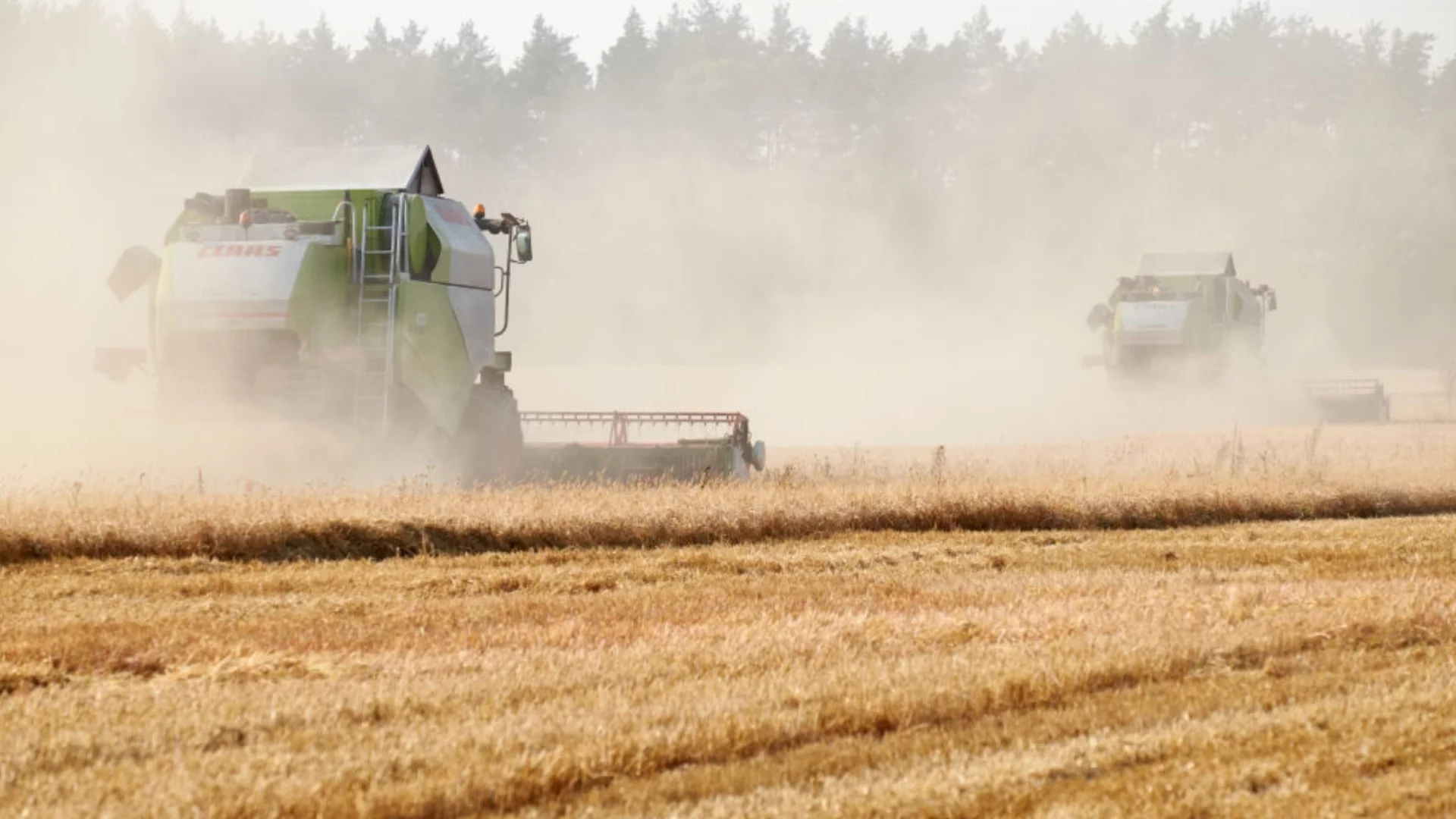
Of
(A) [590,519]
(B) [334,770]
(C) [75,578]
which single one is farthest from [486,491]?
(B) [334,770]

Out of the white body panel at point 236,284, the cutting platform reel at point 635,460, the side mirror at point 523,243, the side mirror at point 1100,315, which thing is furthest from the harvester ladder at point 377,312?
the side mirror at point 1100,315

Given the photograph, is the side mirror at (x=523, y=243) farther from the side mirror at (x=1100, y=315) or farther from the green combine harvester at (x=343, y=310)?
the side mirror at (x=1100, y=315)

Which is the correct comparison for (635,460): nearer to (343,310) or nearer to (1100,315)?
(343,310)

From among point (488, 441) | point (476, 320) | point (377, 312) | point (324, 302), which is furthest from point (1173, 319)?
point (324, 302)

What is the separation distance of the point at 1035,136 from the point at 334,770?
63.5 meters

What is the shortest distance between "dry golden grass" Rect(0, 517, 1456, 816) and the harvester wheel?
5.37 m

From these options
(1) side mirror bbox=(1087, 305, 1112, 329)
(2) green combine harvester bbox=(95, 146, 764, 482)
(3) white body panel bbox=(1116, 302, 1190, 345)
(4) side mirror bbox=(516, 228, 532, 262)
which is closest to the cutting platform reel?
(2) green combine harvester bbox=(95, 146, 764, 482)

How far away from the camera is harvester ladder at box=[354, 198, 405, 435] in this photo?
45.2 ft

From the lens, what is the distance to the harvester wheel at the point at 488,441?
15359mm

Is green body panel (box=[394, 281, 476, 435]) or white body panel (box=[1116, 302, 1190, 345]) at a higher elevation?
white body panel (box=[1116, 302, 1190, 345])

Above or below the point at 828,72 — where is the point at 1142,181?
below

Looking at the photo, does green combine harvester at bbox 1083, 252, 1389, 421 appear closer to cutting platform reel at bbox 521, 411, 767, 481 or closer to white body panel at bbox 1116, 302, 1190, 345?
white body panel at bbox 1116, 302, 1190, 345

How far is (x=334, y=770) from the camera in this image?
4.89 metres

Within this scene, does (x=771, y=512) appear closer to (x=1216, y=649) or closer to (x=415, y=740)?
(x=1216, y=649)
